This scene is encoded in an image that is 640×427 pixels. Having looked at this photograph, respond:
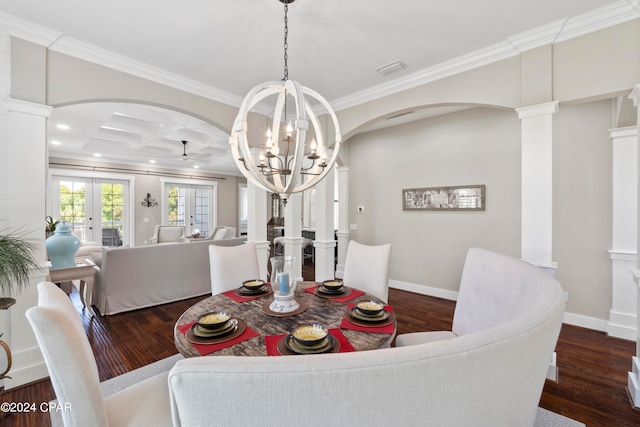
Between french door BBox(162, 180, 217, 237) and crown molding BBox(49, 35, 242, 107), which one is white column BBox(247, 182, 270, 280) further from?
french door BBox(162, 180, 217, 237)

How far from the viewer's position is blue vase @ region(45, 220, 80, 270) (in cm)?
291

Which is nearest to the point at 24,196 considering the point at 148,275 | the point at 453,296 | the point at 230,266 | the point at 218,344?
the point at 230,266

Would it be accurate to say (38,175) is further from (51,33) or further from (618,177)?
(618,177)

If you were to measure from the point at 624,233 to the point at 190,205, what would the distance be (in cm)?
903

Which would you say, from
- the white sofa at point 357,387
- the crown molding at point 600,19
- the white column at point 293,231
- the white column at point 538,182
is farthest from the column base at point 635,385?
the white column at point 293,231

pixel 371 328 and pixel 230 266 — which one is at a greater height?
pixel 230 266

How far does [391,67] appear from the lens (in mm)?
2768

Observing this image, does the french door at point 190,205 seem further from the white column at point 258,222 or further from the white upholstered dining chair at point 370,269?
the white upholstered dining chair at point 370,269

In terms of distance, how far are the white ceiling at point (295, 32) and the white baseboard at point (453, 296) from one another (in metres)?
2.90

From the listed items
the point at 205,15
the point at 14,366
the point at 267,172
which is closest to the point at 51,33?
the point at 205,15

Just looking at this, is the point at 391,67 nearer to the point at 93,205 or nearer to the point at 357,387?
the point at 357,387

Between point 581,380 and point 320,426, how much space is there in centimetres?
276

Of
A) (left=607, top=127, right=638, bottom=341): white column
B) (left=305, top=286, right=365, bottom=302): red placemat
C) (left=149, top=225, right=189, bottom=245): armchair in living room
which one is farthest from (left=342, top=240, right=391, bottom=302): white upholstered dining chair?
(left=149, top=225, right=189, bottom=245): armchair in living room

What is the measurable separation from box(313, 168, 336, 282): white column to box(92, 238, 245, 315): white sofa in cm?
164
